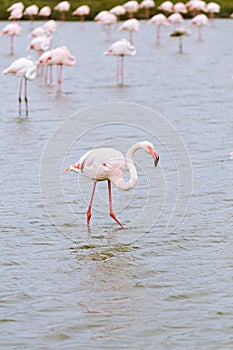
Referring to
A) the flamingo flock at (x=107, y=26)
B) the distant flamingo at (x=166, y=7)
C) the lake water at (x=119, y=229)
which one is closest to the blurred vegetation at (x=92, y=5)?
the flamingo flock at (x=107, y=26)

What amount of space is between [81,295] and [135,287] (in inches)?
15.6

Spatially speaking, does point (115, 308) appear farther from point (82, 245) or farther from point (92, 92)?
point (92, 92)

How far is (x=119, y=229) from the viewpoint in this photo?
7.10 metres

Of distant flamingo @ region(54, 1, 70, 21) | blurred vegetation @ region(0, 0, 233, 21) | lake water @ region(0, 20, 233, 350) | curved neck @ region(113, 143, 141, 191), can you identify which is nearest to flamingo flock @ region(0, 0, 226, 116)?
distant flamingo @ region(54, 1, 70, 21)

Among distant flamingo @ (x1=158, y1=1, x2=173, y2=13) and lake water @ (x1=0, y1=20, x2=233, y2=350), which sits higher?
distant flamingo @ (x1=158, y1=1, x2=173, y2=13)

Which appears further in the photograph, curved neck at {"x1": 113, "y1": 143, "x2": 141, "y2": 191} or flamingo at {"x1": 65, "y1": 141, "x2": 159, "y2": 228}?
flamingo at {"x1": 65, "y1": 141, "x2": 159, "y2": 228}

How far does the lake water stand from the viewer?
5.25 metres

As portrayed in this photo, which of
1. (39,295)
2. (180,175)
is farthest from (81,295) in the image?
(180,175)

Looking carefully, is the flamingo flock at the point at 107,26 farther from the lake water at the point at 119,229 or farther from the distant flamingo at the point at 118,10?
the lake water at the point at 119,229

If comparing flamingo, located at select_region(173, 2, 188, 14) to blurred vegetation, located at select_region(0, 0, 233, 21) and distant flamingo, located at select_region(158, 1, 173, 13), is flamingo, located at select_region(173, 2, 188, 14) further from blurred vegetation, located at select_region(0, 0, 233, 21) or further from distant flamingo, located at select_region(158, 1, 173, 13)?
blurred vegetation, located at select_region(0, 0, 233, 21)

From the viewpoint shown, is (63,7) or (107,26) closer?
(107,26)

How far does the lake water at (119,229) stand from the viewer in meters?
5.25

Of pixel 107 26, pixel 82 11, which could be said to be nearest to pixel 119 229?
pixel 107 26

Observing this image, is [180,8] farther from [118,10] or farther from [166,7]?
[118,10]
